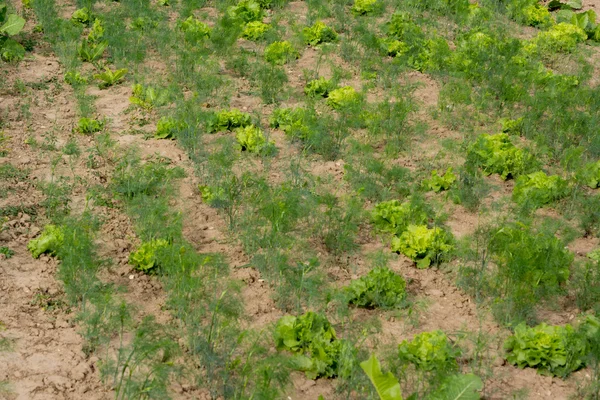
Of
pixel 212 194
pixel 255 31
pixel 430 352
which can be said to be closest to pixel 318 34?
pixel 255 31

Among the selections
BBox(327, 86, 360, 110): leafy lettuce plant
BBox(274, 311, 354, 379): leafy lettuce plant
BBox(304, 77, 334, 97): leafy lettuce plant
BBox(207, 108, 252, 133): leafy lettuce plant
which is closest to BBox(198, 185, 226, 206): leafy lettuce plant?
BBox(207, 108, 252, 133): leafy lettuce plant

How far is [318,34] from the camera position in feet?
37.5

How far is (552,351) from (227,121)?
174 inches

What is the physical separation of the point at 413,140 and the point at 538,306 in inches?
112

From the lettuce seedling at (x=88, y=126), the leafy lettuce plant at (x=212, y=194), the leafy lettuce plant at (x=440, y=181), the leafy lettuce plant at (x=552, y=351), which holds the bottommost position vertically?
the leafy lettuce plant at (x=552, y=351)

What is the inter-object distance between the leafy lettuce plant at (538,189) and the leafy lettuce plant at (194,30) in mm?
4569

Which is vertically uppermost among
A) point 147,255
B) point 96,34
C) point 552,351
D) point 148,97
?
point 96,34

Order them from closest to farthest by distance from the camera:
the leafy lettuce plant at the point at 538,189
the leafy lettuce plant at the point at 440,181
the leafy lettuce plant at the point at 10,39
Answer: the leafy lettuce plant at the point at 538,189 → the leafy lettuce plant at the point at 440,181 → the leafy lettuce plant at the point at 10,39

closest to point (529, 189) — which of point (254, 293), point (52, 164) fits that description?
point (254, 293)

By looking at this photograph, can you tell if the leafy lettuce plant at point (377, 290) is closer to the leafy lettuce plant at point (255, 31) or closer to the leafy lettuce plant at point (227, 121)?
the leafy lettuce plant at point (227, 121)

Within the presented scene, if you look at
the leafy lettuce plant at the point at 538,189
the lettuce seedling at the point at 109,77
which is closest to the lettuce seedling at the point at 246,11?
the lettuce seedling at the point at 109,77

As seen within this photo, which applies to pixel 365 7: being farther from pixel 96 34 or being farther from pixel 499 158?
pixel 499 158

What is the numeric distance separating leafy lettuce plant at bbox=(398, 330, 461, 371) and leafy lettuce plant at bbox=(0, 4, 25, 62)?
6.65 metres

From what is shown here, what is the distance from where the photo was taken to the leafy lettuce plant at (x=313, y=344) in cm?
631
